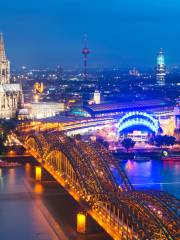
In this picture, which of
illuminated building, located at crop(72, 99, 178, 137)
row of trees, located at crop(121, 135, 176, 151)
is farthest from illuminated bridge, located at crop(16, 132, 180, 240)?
illuminated building, located at crop(72, 99, 178, 137)

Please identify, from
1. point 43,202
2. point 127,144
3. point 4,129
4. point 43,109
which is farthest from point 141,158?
point 43,109

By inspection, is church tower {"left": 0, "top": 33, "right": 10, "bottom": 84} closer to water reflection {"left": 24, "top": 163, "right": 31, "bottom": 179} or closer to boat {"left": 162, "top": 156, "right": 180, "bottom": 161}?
boat {"left": 162, "top": 156, "right": 180, "bottom": 161}

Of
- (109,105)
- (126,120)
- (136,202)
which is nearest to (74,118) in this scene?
(126,120)

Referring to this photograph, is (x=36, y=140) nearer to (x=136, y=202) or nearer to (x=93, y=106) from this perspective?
(x=136, y=202)

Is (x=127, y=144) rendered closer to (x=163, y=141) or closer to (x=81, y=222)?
(x=163, y=141)

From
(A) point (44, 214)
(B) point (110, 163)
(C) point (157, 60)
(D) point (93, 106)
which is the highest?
(C) point (157, 60)

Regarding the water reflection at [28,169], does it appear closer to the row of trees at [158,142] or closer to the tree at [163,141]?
the row of trees at [158,142]

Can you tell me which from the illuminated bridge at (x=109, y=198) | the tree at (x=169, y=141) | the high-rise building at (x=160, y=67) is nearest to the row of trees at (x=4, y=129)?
the tree at (x=169, y=141)
